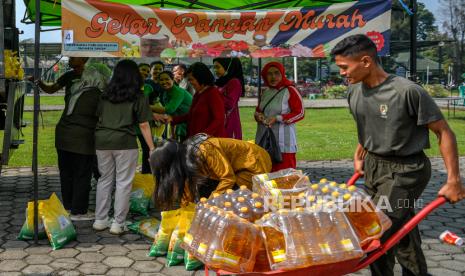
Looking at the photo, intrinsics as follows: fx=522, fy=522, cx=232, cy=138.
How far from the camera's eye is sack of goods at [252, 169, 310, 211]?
280 cm

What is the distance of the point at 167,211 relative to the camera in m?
4.48

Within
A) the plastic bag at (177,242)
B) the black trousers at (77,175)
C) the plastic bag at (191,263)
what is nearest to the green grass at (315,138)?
the black trousers at (77,175)

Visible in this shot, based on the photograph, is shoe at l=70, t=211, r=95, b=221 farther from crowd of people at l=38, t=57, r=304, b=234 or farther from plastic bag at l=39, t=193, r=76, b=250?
plastic bag at l=39, t=193, r=76, b=250

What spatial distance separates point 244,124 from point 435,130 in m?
13.5

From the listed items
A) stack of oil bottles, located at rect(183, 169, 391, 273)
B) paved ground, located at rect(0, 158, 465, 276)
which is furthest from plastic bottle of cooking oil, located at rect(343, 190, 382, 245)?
paved ground, located at rect(0, 158, 465, 276)

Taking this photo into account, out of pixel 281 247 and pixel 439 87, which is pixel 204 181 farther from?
pixel 439 87

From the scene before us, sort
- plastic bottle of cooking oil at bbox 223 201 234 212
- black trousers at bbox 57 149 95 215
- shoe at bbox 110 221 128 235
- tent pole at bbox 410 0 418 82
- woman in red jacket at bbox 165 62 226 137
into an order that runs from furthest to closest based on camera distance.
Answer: woman in red jacket at bbox 165 62 226 137 < black trousers at bbox 57 149 95 215 < tent pole at bbox 410 0 418 82 < shoe at bbox 110 221 128 235 < plastic bottle of cooking oil at bbox 223 201 234 212

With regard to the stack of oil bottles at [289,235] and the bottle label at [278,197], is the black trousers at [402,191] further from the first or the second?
the bottle label at [278,197]

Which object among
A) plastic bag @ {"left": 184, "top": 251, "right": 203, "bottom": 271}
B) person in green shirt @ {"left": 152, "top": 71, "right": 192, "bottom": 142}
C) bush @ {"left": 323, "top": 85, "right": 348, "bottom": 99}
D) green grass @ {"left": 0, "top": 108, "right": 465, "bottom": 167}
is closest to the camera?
plastic bag @ {"left": 184, "top": 251, "right": 203, "bottom": 271}

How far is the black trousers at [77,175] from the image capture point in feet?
17.9

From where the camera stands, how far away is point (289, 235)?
2373 millimetres

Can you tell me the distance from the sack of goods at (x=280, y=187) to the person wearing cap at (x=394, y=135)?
0.54 metres

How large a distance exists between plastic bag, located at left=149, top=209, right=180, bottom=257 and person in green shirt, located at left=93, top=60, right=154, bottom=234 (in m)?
0.71

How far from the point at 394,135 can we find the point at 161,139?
8.64 feet
